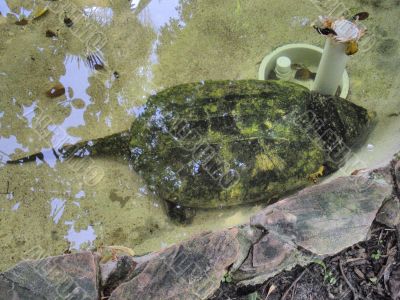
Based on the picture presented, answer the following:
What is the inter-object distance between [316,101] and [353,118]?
12.6 inches

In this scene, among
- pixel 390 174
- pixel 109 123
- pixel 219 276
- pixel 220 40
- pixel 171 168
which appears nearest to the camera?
pixel 219 276

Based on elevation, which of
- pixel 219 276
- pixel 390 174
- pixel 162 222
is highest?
pixel 219 276

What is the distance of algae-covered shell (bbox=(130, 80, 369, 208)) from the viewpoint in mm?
3205

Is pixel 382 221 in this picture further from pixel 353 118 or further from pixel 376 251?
A: pixel 353 118

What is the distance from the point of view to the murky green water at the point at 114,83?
3.46 metres

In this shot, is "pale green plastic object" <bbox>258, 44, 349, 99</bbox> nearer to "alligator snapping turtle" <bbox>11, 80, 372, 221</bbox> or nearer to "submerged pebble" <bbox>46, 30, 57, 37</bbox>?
"alligator snapping turtle" <bbox>11, 80, 372, 221</bbox>

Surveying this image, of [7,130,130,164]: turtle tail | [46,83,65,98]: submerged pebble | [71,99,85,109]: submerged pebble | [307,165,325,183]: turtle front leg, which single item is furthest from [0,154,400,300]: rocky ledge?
[46,83,65,98]: submerged pebble

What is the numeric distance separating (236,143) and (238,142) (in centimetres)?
2

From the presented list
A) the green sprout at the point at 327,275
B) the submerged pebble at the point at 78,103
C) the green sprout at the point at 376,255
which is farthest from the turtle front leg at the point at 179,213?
the green sprout at the point at 376,255

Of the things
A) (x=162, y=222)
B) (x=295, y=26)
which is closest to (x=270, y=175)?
(x=162, y=222)

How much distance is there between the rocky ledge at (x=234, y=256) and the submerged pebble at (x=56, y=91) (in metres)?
2.14

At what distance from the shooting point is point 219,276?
2045 mm

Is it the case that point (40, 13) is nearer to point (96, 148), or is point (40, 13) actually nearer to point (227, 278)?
point (96, 148)

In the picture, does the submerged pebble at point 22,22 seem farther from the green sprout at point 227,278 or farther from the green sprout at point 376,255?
the green sprout at point 376,255
